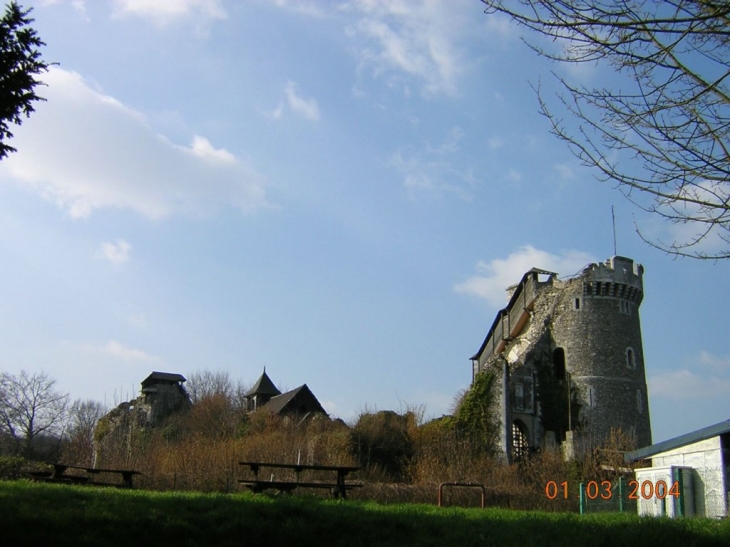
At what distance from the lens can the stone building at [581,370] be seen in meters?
35.0

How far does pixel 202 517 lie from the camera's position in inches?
383

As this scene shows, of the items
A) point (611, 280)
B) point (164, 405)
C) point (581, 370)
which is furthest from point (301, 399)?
point (611, 280)

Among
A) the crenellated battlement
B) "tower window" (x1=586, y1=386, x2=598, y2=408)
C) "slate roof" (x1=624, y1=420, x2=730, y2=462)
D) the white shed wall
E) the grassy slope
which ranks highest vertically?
the crenellated battlement

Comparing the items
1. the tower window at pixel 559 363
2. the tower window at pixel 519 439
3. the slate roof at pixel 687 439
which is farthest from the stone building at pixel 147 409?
the slate roof at pixel 687 439

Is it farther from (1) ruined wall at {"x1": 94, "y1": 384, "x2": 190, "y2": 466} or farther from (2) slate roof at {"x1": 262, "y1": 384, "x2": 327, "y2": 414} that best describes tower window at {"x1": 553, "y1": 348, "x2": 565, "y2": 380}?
(1) ruined wall at {"x1": 94, "y1": 384, "x2": 190, "y2": 466}

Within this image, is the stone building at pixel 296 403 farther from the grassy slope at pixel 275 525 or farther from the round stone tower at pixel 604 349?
the grassy slope at pixel 275 525

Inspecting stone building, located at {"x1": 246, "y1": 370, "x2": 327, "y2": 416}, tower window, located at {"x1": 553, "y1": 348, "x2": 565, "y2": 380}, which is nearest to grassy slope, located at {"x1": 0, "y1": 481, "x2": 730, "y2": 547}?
tower window, located at {"x1": 553, "y1": 348, "x2": 565, "y2": 380}

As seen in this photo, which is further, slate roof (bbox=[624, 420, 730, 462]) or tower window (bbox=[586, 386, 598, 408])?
tower window (bbox=[586, 386, 598, 408])

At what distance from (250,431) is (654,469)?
25952 mm

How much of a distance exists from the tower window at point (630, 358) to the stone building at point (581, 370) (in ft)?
0.16

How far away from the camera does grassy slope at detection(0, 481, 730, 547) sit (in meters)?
8.80

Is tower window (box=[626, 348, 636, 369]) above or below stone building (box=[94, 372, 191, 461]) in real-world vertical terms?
above

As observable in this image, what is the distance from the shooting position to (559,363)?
122 ft

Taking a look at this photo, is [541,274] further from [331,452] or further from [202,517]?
[202,517]
